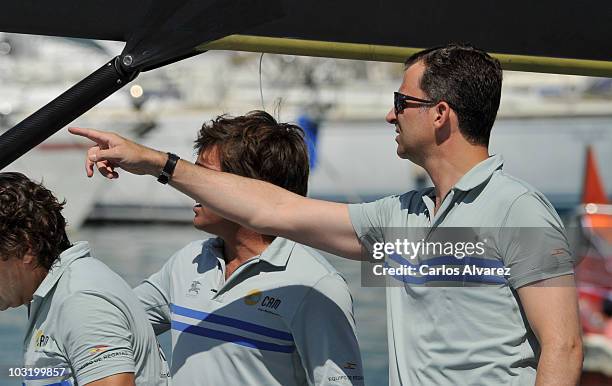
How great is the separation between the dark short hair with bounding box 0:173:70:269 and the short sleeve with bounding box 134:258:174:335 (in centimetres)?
51

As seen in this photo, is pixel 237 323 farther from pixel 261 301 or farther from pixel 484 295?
pixel 484 295

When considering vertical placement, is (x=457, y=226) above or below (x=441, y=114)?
below

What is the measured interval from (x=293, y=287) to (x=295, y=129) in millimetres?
436

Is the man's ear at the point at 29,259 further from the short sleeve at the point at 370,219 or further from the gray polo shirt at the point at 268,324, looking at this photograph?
the short sleeve at the point at 370,219

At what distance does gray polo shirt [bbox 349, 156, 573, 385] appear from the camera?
2.08 meters

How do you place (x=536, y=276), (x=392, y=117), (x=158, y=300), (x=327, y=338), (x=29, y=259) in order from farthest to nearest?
(x=158, y=300)
(x=327, y=338)
(x=29, y=259)
(x=392, y=117)
(x=536, y=276)

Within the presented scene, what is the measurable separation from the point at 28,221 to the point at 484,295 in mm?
993

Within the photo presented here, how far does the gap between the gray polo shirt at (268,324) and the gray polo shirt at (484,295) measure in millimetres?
360

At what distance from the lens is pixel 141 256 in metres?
16.3

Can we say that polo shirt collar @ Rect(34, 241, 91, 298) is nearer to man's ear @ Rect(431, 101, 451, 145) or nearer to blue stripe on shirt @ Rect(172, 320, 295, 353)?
blue stripe on shirt @ Rect(172, 320, 295, 353)

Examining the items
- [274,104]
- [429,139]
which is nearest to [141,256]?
[274,104]

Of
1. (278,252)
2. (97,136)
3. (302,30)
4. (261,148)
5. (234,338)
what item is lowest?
(234,338)

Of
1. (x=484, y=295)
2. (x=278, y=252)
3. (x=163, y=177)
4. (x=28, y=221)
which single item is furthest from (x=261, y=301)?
(x=484, y=295)

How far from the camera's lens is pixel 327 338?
2531 millimetres
